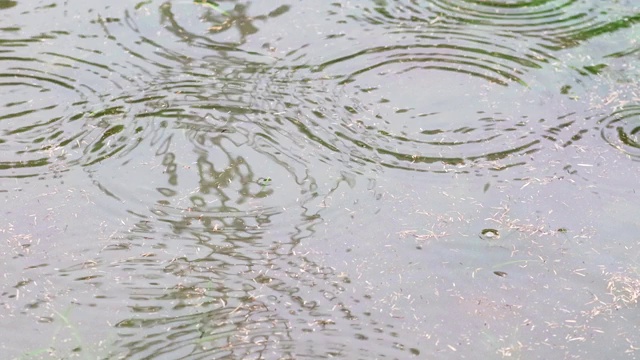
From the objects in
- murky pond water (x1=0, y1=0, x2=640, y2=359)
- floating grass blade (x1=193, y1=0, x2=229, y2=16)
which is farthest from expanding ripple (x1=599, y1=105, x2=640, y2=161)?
floating grass blade (x1=193, y1=0, x2=229, y2=16)

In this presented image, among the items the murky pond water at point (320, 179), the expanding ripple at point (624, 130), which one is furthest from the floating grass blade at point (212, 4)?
the expanding ripple at point (624, 130)

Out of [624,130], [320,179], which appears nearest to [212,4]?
[320,179]

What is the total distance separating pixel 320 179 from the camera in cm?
362

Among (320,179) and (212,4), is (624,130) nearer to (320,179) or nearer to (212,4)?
(320,179)

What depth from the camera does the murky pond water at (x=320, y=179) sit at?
306cm

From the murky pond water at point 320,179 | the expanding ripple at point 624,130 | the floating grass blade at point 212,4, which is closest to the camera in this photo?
the murky pond water at point 320,179

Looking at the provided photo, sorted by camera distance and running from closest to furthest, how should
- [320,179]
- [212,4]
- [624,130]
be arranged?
[320,179]
[624,130]
[212,4]

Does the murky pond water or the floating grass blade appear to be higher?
the floating grass blade

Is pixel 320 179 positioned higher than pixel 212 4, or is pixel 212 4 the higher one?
pixel 212 4

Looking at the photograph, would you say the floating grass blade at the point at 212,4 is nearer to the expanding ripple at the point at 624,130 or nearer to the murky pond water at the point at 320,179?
the murky pond water at the point at 320,179

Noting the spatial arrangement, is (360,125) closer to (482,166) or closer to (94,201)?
(482,166)

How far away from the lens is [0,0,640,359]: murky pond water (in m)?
3.06

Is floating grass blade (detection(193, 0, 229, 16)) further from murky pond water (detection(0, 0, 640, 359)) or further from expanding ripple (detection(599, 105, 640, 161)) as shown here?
expanding ripple (detection(599, 105, 640, 161))

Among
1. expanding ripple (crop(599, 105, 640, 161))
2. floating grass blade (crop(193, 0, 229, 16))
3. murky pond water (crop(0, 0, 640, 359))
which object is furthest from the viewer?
floating grass blade (crop(193, 0, 229, 16))
